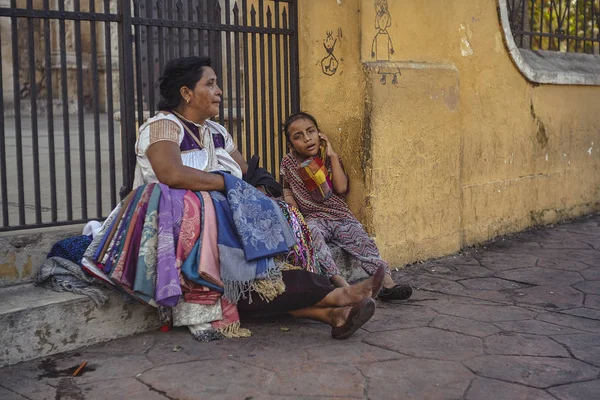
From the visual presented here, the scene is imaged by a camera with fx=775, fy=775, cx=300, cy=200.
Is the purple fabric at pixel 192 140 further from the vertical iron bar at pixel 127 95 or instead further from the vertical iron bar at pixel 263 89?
the vertical iron bar at pixel 263 89

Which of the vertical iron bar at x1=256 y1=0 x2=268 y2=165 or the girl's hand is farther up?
the vertical iron bar at x1=256 y1=0 x2=268 y2=165

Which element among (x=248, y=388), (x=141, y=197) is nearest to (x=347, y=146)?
(x=141, y=197)

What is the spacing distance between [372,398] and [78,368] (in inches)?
53.4

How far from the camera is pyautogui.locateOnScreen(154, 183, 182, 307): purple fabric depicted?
12.4ft

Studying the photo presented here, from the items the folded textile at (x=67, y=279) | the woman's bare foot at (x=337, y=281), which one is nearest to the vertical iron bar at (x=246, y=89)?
the woman's bare foot at (x=337, y=281)

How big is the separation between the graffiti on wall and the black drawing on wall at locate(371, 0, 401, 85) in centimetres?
28

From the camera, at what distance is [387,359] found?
362 cm

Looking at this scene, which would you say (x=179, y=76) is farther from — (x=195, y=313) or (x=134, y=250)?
(x=195, y=313)

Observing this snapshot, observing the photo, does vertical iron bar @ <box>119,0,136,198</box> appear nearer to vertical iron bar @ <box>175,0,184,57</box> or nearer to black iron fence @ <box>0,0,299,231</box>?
black iron fence @ <box>0,0,299,231</box>

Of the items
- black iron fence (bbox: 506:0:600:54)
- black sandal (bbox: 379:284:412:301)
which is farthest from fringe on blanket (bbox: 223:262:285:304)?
black iron fence (bbox: 506:0:600:54)

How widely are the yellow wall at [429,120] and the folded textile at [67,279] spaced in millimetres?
2015

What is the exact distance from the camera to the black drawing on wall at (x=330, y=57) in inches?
207

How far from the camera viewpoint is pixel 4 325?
138 inches

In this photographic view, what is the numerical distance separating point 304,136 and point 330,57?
730mm
